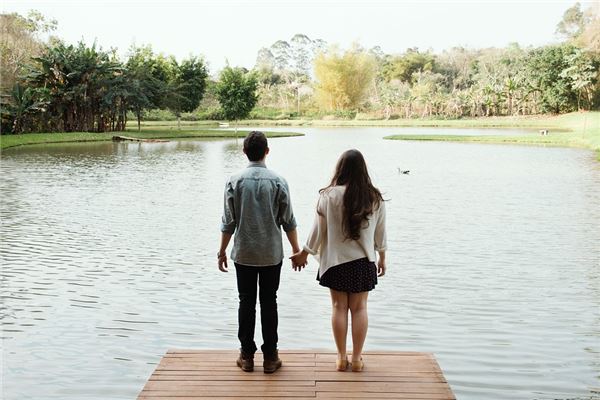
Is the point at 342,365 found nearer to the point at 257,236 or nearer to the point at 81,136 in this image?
the point at 257,236

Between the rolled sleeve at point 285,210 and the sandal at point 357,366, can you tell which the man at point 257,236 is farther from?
the sandal at point 357,366

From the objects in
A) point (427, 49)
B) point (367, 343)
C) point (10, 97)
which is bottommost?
point (367, 343)

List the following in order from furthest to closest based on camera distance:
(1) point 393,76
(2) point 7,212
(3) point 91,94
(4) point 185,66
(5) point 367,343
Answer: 1. (1) point 393,76
2. (4) point 185,66
3. (3) point 91,94
4. (2) point 7,212
5. (5) point 367,343

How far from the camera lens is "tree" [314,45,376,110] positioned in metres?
64.8

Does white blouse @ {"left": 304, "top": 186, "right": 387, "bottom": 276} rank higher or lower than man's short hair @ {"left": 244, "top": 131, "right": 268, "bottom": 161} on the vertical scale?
lower

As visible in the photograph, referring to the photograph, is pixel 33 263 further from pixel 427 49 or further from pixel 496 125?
pixel 427 49

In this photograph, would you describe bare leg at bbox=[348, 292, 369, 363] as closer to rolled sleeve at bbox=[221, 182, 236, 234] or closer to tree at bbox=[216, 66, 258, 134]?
rolled sleeve at bbox=[221, 182, 236, 234]

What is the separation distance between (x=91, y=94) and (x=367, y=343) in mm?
34461

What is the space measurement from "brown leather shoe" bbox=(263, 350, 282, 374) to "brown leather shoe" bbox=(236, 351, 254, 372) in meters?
0.07

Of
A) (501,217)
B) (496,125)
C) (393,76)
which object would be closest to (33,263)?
(501,217)

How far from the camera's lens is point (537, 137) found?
105 feet

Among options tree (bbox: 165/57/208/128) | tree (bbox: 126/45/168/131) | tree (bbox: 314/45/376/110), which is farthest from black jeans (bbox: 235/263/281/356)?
tree (bbox: 314/45/376/110)

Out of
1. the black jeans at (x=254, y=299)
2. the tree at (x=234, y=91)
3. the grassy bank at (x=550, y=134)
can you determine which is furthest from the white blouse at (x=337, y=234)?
the tree at (x=234, y=91)

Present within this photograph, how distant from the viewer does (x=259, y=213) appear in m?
4.05
